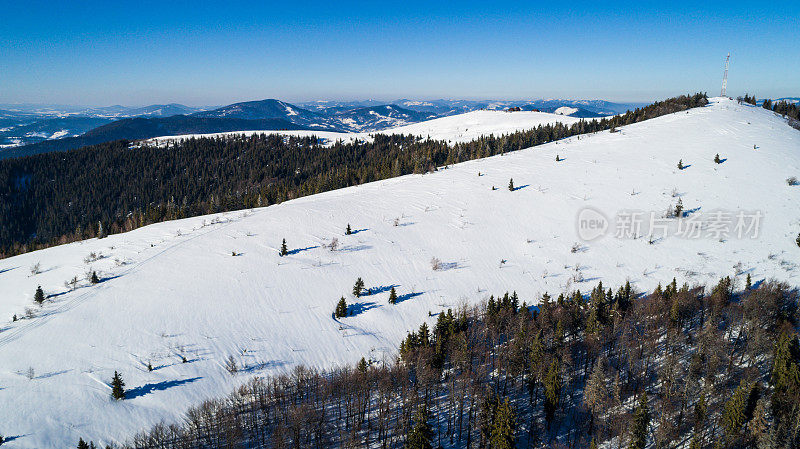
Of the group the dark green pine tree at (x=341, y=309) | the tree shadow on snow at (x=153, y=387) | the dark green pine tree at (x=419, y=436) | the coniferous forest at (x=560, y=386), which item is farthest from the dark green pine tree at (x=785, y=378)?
the tree shadow on snow at (x=153, y=387)

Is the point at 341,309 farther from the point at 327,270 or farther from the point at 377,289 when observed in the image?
the point at 327,270

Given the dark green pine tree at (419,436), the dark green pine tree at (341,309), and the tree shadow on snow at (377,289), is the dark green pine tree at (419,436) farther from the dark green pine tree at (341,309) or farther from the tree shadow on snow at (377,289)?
the tree shadow on snow at (377,289)

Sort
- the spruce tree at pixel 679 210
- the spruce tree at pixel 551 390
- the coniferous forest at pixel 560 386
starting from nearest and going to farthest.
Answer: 1. the coniferous forest at pixel 560 386
2. the spruce tree at pixel 551 390
3. the spruce tree at pixel 679 210

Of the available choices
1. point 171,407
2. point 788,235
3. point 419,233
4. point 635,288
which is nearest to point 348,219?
point 419,233

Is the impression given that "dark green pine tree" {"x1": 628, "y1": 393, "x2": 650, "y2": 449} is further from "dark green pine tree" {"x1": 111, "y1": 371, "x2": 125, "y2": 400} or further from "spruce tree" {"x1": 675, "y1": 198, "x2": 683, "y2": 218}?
"spruce tree" {"x1": 675, "y1": 198, "x2": 683, "y2": 218}

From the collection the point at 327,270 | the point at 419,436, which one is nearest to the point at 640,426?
the point at 419,436

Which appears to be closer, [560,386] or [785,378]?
[785,378]

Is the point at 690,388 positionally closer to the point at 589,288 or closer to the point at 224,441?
the point at 589,288
